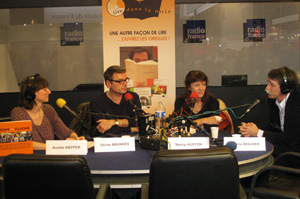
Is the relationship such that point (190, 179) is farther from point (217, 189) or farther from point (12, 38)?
point (12, 38)

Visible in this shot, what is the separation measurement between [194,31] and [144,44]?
145cm

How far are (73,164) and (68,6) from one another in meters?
4.68

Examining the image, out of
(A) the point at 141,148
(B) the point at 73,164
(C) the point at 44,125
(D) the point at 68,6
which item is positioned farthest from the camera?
(D) the point at 68,6

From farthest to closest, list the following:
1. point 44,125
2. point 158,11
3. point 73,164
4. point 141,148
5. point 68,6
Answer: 1. point 68,6
2. point 158,11
3. point 44,125
4. point 141,148
5. point 73,164

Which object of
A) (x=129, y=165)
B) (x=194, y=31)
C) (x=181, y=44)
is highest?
(x=194, y=31)

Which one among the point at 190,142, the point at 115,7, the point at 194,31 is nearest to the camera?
the point at 190,142

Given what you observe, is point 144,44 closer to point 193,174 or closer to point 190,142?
point 190,142

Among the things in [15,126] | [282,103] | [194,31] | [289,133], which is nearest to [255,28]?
[194,31]

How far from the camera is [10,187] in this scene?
5.41 ft

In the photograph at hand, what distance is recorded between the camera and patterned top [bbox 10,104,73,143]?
2945 mm

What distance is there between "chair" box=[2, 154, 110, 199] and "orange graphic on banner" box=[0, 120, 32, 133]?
844 mm

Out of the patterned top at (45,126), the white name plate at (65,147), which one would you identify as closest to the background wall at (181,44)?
the patterned top at (45,126)

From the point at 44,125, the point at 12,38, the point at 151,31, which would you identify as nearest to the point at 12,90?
the point at 12,38

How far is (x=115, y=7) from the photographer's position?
4711 mm
